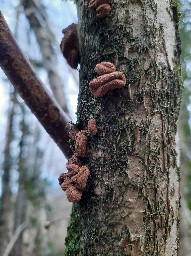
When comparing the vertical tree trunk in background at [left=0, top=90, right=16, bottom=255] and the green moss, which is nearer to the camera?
the green moss

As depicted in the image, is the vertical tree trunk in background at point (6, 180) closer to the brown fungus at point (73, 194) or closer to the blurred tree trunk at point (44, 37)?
the blurred tree trunk at point (44, 37)

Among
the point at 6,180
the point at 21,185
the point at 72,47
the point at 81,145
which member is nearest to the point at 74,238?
the point at 81,145

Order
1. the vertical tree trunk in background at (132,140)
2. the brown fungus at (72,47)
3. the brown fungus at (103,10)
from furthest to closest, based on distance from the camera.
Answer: the brown fungus at (72,47) → the brown fungus at (103,10) → the vertical tree trunk in background at (132,140)

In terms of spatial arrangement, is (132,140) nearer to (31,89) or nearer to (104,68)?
(104,68)

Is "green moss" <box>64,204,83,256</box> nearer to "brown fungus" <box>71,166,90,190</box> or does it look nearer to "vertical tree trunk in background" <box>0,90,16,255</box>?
"brown fungus" <box>71,166,90,190</box>

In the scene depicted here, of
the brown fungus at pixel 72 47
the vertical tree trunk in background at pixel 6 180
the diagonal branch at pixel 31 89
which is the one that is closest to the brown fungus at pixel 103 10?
the brown fungus at pixel 72 47

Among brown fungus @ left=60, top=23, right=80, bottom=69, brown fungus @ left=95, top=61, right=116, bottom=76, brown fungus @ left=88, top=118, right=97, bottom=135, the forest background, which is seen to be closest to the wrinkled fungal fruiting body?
brown fungus @ left=88, top=118, right=97, bottom=135
